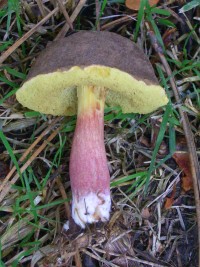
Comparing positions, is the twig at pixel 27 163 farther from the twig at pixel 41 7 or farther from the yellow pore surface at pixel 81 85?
the twig at pixel 41 7

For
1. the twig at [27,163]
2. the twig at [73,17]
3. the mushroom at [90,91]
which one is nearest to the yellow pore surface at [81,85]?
the mushroom at [90,91]

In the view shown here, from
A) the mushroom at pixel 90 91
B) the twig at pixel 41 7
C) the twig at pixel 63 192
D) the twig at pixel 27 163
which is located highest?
the twig at pixel 41 7

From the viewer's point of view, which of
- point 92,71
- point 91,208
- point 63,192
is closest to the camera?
point 92,71

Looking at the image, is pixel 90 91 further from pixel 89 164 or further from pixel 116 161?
pixel 116 161

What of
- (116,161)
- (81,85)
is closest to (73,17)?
(81,85)

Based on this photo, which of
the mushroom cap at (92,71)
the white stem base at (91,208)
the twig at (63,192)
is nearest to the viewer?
the mushroom cap at (92,71)

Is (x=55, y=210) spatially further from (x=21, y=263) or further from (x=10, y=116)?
(x=10, y=116)

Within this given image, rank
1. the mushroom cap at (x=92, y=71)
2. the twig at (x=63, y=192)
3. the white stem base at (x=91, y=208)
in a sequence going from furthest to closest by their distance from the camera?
the twig at (x=63, y=192)
the white stem base at (x=91, y=208)
the mushroom cap at (x=92, y=71)
